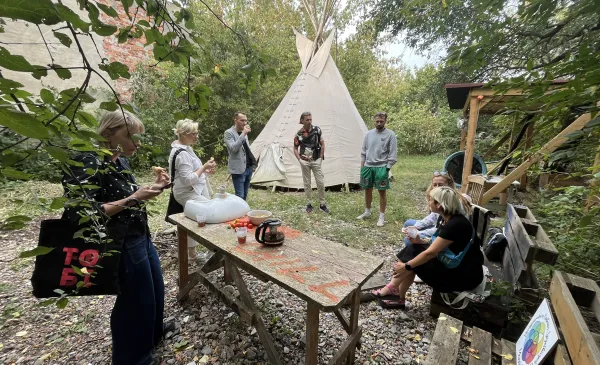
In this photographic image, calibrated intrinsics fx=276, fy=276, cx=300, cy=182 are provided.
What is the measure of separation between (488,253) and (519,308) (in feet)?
2.44

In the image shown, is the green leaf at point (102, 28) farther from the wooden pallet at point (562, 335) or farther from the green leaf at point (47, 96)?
the wooden pallet at point (562, 335)

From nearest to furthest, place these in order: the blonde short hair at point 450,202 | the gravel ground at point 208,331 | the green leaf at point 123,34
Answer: the green leaf at point 123,34, the gravel ground at point 208,331, the blonde short hair at point 450,202

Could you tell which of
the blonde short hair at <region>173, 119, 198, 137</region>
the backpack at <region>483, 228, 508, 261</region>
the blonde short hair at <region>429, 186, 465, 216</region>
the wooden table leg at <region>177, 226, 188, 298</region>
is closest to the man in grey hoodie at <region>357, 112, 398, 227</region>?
the backpack at <region>483, 228, 508, 261</region>

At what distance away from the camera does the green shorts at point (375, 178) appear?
4480mm

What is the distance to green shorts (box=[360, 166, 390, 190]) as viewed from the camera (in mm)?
4480

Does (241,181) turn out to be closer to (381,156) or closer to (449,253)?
(381,156)

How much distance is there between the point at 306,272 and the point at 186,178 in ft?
5.08

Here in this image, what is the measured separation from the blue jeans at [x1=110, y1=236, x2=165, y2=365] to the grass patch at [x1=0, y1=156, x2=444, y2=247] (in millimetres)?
1530

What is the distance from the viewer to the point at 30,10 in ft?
1.47

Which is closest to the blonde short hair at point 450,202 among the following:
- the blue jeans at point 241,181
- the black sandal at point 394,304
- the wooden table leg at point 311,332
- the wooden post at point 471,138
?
the black sandal at point 394,304

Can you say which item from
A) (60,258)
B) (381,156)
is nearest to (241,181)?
(381,156)

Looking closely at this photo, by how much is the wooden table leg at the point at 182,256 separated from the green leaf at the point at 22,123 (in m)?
2.17

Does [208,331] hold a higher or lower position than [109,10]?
lower

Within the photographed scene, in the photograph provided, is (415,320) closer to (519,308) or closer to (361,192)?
(519,308)
